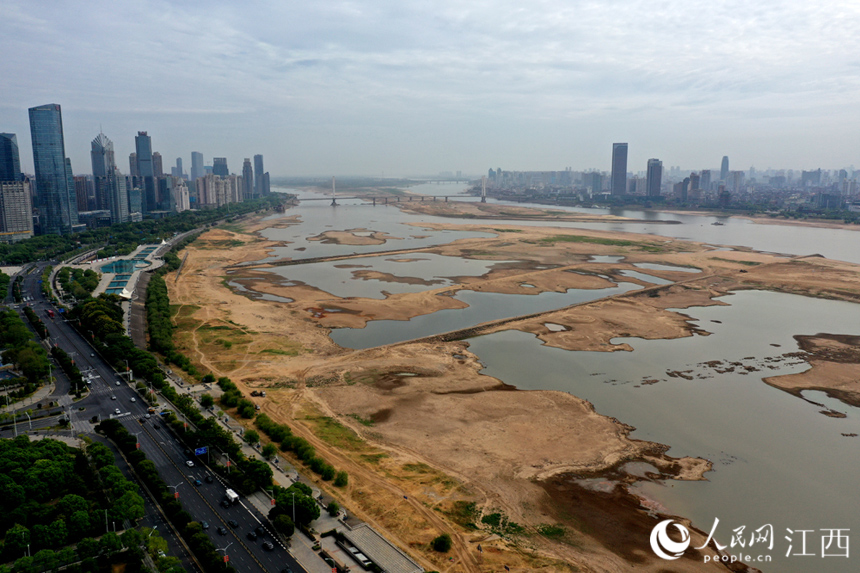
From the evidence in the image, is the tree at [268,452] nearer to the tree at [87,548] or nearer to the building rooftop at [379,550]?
the building rooftop at [379,550]

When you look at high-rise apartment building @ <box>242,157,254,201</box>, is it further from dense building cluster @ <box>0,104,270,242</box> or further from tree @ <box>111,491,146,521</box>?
tree @ <box>111,491,146,521</box>

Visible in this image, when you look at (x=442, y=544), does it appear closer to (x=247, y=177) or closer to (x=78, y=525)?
(x=78, y=525)

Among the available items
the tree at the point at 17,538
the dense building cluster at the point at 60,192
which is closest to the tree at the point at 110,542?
the tree at the point at 17,538

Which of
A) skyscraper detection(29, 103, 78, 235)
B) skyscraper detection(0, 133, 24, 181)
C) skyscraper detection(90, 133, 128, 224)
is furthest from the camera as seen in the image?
skyscraper detection(90, 133, 128, 224)

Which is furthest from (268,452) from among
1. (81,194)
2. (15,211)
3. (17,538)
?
(81,194)

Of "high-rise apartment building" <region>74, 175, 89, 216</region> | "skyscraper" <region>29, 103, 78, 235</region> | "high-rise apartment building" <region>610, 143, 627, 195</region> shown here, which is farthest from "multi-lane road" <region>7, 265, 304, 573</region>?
"high-rise apartment building" <region>610, 143, 627, 195</region>

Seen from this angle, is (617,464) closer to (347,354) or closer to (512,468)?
(512,468)

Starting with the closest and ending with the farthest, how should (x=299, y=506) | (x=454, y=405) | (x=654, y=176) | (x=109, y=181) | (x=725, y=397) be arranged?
(x=299, y=506)
(x=454, y=405)
(x=725, y=397)
(x=109, y=181)
(x=654, y=176)
